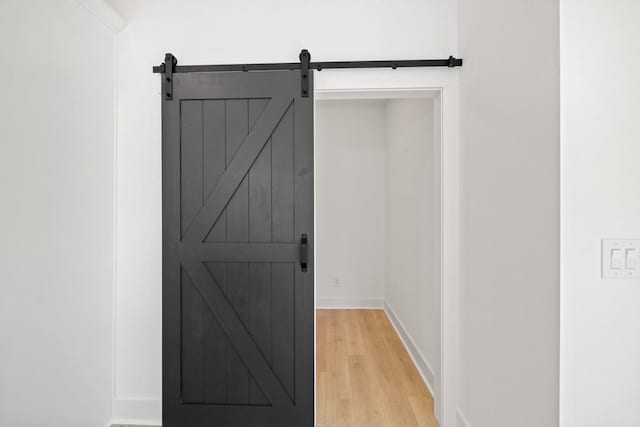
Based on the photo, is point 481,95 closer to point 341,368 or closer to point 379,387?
point 379,387

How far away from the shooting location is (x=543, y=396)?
136cm

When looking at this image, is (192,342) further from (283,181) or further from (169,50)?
(169,50)

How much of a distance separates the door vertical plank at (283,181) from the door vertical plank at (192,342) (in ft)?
1.94

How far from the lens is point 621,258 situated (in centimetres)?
124

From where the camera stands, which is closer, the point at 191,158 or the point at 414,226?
the point at 191,158

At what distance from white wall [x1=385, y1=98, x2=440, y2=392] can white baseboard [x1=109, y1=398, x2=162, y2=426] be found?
177 cm

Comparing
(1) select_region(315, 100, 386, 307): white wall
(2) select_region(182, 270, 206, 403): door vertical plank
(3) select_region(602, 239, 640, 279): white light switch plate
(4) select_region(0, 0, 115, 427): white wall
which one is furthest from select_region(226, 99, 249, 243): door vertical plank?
(1) select_region(315, 100, 386, 307): white wall

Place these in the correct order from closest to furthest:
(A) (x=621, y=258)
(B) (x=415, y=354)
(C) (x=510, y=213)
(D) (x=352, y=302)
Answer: (A) (x=621, y=258), (C) (x=510, y=213), (B) (x=415, y=354), (D) (x=352, y=302)

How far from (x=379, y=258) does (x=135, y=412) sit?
10.2 feet

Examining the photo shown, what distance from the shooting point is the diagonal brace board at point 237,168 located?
2117 mm

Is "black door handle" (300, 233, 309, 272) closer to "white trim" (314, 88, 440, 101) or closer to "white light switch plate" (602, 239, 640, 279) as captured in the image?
"white trim" (314, 88, 440, 101)

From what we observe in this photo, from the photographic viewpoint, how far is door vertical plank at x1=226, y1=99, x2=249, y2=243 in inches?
83.9

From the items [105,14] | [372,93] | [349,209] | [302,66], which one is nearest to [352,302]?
[349,209]

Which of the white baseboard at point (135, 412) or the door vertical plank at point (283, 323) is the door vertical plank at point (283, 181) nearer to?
the door vertical plank at point (283, 323)
